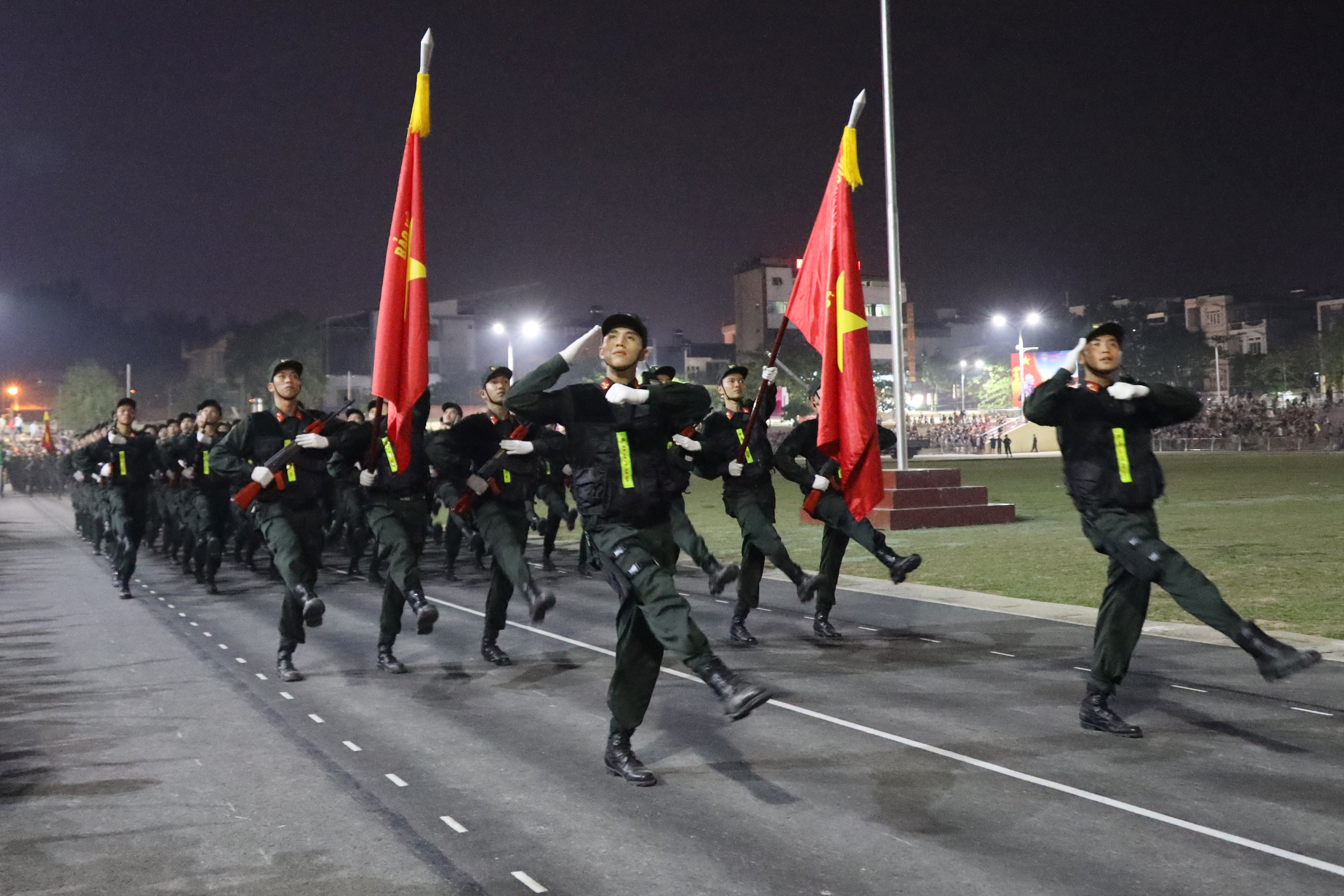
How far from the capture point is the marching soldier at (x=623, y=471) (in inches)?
225

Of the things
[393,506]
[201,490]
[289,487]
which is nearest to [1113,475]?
[393,506]

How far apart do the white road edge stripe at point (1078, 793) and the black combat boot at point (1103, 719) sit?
2.83 feet

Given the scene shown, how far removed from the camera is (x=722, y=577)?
776 cm

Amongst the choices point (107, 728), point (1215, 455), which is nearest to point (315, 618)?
point (107, 728)

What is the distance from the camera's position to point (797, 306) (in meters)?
11.3

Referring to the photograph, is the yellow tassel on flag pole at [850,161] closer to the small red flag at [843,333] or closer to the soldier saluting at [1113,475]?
the small red flag at [843,333]

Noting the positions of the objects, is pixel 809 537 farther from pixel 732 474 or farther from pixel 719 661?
pixel 719 661

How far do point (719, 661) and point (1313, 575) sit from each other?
9597 millimetres

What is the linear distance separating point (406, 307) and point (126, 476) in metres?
6.74

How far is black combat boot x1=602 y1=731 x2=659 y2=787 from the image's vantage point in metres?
5.55

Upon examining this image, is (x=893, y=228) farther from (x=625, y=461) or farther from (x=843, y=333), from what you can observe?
(x=625, y=461)

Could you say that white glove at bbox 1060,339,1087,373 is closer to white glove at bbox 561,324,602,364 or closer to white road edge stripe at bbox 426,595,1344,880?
white road edge stripe at bbox 426,595,1344,880

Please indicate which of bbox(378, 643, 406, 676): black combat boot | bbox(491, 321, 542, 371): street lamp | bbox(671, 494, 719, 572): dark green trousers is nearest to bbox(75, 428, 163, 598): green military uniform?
bbox(378, 643, 406, 676): black combat boot

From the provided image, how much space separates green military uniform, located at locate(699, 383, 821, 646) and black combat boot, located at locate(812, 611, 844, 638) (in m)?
0.35
